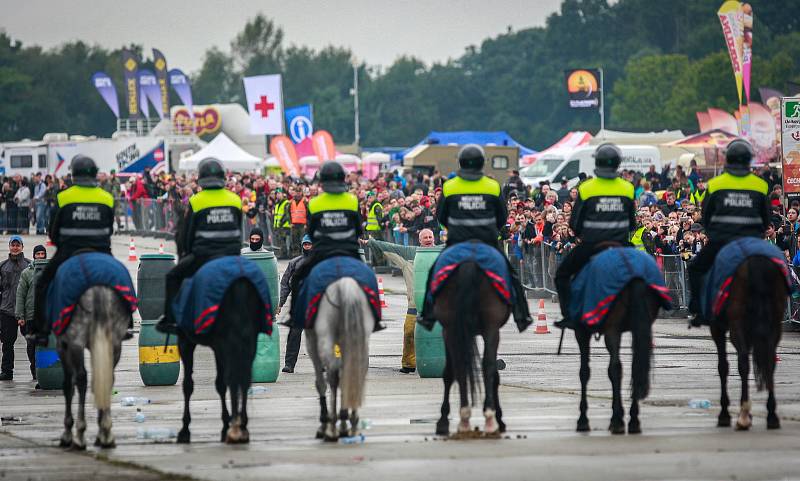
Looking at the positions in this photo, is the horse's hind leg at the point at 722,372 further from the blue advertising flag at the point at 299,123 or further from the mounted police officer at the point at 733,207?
the blue advertising flag at the point at 299,123

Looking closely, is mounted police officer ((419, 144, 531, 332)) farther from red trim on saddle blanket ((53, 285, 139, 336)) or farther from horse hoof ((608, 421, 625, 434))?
red trim on saddle blanket ((53, 285, 139, 336))

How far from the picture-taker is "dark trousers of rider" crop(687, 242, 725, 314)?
12.5 m

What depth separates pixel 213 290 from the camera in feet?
38.7

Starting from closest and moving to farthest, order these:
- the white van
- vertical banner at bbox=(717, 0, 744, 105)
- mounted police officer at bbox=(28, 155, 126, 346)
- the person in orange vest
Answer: mounted police officer at bbox=(28, 155, 126, 346) < the person in orange vest < vertical banner at bbox=(717, 0, 744, 105) < the white van

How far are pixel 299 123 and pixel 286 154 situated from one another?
285cm

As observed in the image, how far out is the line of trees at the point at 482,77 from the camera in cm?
12456

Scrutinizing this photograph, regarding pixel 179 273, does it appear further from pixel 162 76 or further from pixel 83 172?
pixel 162 76

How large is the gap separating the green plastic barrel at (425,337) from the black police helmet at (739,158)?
16.0 feet

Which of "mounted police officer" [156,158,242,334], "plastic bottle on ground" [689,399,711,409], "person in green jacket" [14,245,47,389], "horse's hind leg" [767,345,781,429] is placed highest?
"mounted police officer" [156,158,242,334]

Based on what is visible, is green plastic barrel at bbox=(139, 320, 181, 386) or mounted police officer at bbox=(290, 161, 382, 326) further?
green plastic barrel at bbox=(139, 320, 181, 386)

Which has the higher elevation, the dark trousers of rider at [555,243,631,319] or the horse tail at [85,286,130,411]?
the dark trousers of rider at [555,243,631,319]

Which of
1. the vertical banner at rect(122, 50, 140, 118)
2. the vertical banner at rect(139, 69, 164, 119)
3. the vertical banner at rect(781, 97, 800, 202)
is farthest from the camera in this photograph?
the vertical banner at rect(122, 50, 140, 118)

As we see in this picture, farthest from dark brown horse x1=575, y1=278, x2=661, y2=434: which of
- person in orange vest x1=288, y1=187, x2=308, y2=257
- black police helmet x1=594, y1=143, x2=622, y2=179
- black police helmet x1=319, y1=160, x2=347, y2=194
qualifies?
person in orange vest x1=288, y1=187, x2=308, y2=257

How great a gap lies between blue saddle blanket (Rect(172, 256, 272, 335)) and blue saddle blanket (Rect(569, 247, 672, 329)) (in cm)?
261
